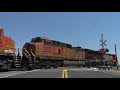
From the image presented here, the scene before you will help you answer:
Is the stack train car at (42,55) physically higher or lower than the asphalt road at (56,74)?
higher

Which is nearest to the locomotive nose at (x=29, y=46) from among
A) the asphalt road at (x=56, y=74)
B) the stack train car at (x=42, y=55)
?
the stack train car at (x=42, y=55)

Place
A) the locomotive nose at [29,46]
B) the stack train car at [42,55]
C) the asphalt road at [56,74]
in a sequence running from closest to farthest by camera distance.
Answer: the asphalt road at [56,74], the stack train car at [42,55], the locomotive nose at [29,46]

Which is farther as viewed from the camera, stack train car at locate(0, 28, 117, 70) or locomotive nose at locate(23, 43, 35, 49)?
locomotive nose at locate(23, 43, 35, 49)

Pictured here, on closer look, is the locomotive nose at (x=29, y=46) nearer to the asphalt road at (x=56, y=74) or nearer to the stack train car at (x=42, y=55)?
the stack train car at (x=42, y=55)

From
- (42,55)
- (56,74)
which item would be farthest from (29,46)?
(56,74)

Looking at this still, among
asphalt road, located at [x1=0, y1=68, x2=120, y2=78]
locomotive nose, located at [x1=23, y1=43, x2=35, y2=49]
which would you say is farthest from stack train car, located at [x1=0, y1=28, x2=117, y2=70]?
asphalt road, located at [x1=0, y1=68, x2=120, y2=78]

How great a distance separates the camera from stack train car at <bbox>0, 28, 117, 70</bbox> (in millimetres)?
31414

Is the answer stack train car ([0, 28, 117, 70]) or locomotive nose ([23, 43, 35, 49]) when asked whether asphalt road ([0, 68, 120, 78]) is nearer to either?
stack train car ([0, 28, 117, 70])

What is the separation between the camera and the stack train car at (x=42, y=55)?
31414mm
